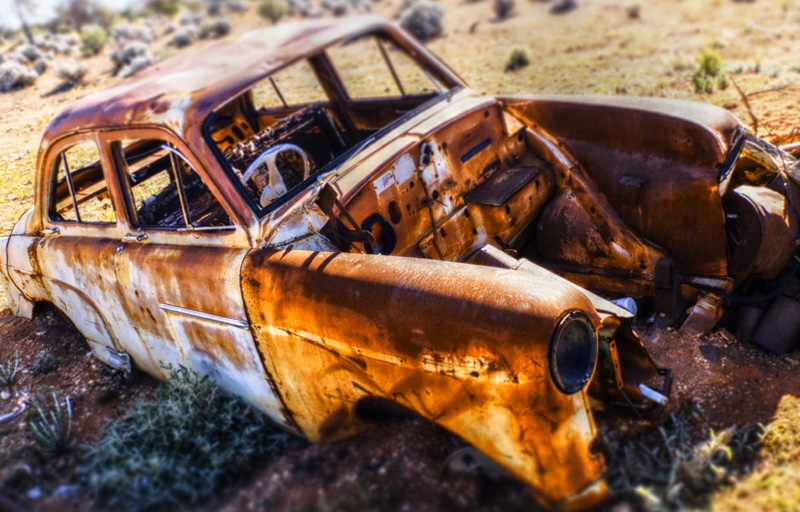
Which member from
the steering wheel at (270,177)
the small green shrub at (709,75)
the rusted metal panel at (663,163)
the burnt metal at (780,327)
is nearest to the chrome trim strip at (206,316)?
the steering wheel at (270,177)

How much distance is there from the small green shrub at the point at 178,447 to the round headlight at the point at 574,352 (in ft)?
4.53

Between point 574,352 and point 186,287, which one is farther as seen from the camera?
point 186,287

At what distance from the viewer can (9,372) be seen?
4039mm

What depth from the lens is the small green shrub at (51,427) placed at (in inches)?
123

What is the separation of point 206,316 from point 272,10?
19656mm

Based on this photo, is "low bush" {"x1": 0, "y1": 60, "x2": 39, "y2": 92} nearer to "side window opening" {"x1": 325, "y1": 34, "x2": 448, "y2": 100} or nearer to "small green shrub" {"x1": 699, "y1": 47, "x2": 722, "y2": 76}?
"side window opening" {"x1": 325, "y1": 34, "x2": 448, "y2": 100}

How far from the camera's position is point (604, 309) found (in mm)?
2594

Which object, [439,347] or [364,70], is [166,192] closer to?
[439,347]

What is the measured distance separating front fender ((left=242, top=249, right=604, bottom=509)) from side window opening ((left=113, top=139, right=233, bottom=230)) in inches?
24.9

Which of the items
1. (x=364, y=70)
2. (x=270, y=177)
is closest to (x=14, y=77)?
(x=364, y=70)

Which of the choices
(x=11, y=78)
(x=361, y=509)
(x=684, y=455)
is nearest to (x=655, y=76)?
(x=684, y=455)

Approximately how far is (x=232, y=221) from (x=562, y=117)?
7.05 ft

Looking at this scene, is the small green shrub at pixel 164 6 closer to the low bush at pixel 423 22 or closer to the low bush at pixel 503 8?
the low bush at pixel 423 22

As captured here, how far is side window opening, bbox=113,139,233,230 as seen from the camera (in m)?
3.15
